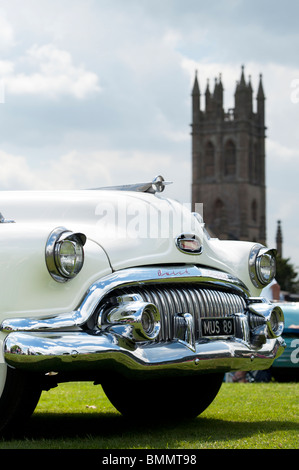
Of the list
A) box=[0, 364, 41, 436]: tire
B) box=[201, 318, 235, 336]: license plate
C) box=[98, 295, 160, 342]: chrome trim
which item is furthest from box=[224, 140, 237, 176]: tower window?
box=[0, 364, 41, 436]: tire

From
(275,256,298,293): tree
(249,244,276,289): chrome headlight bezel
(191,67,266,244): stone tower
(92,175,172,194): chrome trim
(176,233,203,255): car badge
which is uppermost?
(191,67,266,244): stone tower

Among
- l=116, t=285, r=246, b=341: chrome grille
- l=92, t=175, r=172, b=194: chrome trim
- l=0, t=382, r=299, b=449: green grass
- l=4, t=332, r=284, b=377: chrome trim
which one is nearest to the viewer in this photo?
l=4, t=332, r=284, b=377: chrome trim

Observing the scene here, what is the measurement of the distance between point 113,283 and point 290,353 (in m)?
6.33

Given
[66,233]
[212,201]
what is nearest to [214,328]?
[66,233]

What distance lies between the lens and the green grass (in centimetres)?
483

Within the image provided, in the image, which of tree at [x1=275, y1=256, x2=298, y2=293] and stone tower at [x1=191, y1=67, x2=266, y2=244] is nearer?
tree at [x1=275, y1=256, x2=298, y2=293]

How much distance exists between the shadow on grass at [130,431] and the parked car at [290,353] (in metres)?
4.48

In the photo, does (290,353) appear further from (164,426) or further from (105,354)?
(105,354)

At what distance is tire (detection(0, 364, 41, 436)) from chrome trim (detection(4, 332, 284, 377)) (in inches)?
7.2

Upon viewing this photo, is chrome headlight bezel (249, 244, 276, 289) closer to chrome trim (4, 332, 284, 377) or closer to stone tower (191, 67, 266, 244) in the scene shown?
chrome trim (4, 332, 284, 377)

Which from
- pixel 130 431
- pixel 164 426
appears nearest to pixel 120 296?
pixel 130 431

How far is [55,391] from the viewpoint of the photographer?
8.63 metres

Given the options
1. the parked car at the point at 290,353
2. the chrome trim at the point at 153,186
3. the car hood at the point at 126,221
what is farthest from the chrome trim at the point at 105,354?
the parked car at the point at 290,353
